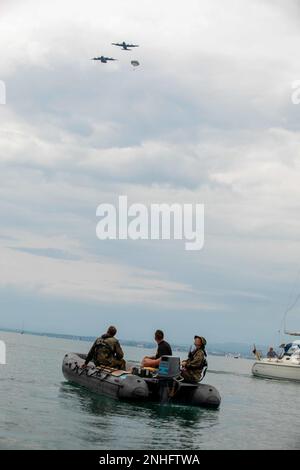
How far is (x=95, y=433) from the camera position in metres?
14.7

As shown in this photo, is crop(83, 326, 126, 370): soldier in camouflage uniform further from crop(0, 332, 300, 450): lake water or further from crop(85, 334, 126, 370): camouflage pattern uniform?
crop(0, 332, 300, 450): lake water

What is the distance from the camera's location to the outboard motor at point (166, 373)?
1945 centimetres

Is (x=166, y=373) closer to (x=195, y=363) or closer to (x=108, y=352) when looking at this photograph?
(x=195, y=363)

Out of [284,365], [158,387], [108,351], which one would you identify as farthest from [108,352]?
[284,365]

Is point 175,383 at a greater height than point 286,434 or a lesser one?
greater

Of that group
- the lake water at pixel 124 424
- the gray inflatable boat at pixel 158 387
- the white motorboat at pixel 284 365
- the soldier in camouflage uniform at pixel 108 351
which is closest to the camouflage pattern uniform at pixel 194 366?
the gray inflatable boat at pixel 158 387

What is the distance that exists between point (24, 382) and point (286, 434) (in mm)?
13779

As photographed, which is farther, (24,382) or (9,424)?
(24,382)

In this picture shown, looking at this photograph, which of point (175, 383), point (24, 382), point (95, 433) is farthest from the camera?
point (24, 382)

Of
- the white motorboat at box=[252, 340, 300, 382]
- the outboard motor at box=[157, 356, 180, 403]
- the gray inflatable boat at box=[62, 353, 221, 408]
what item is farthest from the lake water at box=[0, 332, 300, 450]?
the white motorboat at box=[252, 340, 300, 382]

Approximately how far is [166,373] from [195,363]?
4.58 feet

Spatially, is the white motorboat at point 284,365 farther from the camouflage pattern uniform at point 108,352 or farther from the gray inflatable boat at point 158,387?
the gray inflatable boat at point 158,387
